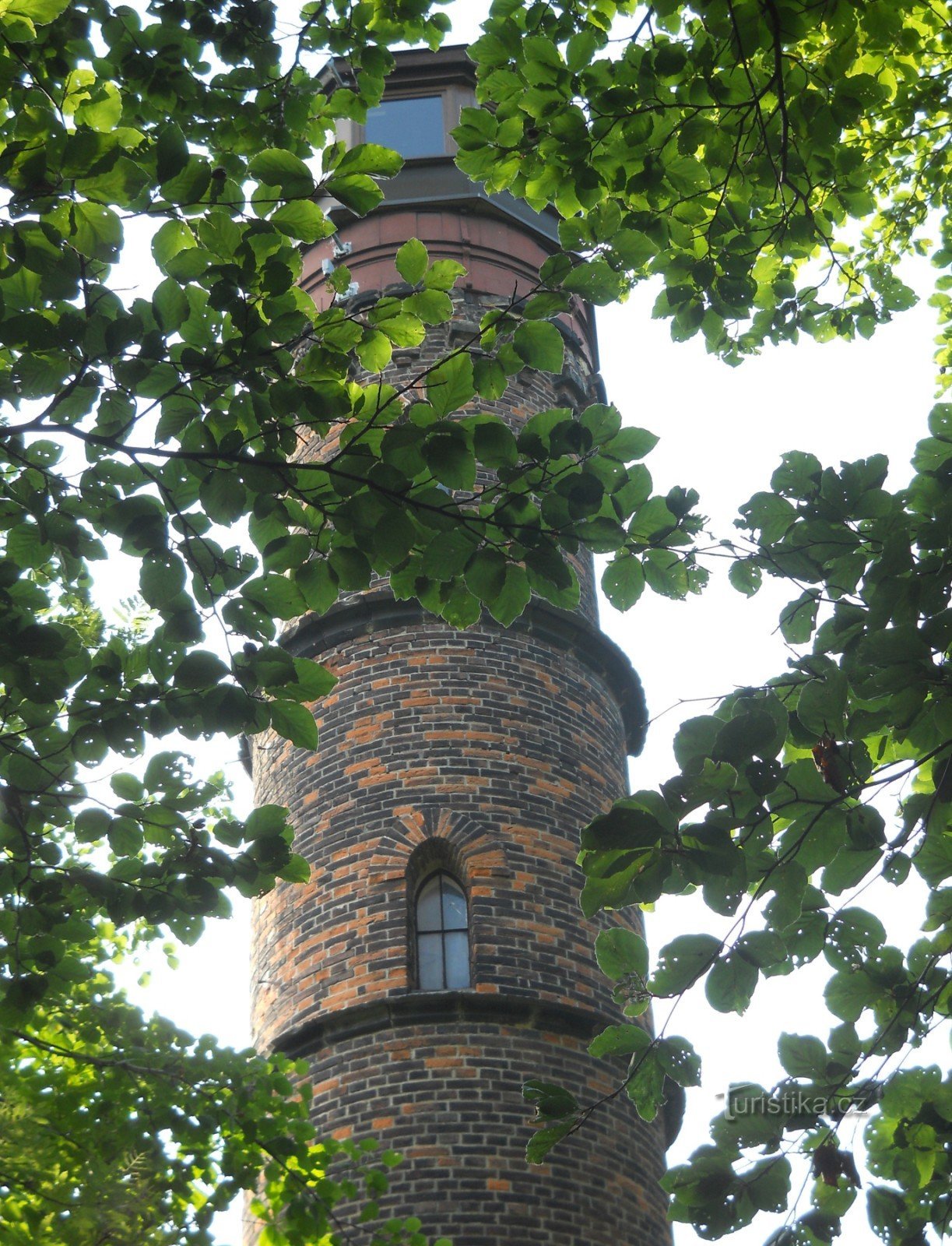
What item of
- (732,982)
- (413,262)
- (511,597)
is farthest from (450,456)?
(732,982)

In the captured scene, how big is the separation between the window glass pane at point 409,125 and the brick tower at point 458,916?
6.04 metres

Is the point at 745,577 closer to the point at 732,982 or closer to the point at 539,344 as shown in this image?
the point at 539,344

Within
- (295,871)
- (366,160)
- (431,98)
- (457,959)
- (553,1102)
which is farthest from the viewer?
(431,98)

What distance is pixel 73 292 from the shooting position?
3.87 meters

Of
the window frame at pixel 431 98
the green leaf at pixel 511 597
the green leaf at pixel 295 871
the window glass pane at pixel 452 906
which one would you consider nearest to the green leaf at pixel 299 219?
the green leaf at pixel 511 597

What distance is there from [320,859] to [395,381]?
4.38 m

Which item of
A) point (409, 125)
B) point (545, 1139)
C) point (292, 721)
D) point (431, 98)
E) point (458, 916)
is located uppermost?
point (431, 98)

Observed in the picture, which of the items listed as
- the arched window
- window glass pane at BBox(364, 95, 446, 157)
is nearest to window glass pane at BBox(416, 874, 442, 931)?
the arched window

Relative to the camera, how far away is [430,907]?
9.41m

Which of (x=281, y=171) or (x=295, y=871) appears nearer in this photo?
(x=281, y=171)

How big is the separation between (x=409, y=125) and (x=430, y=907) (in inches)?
393

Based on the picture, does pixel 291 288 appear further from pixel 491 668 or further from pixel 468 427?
pixel 491 668

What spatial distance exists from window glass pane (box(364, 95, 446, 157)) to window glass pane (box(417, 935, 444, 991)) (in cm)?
942

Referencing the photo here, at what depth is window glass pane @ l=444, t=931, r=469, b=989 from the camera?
9023 mm
